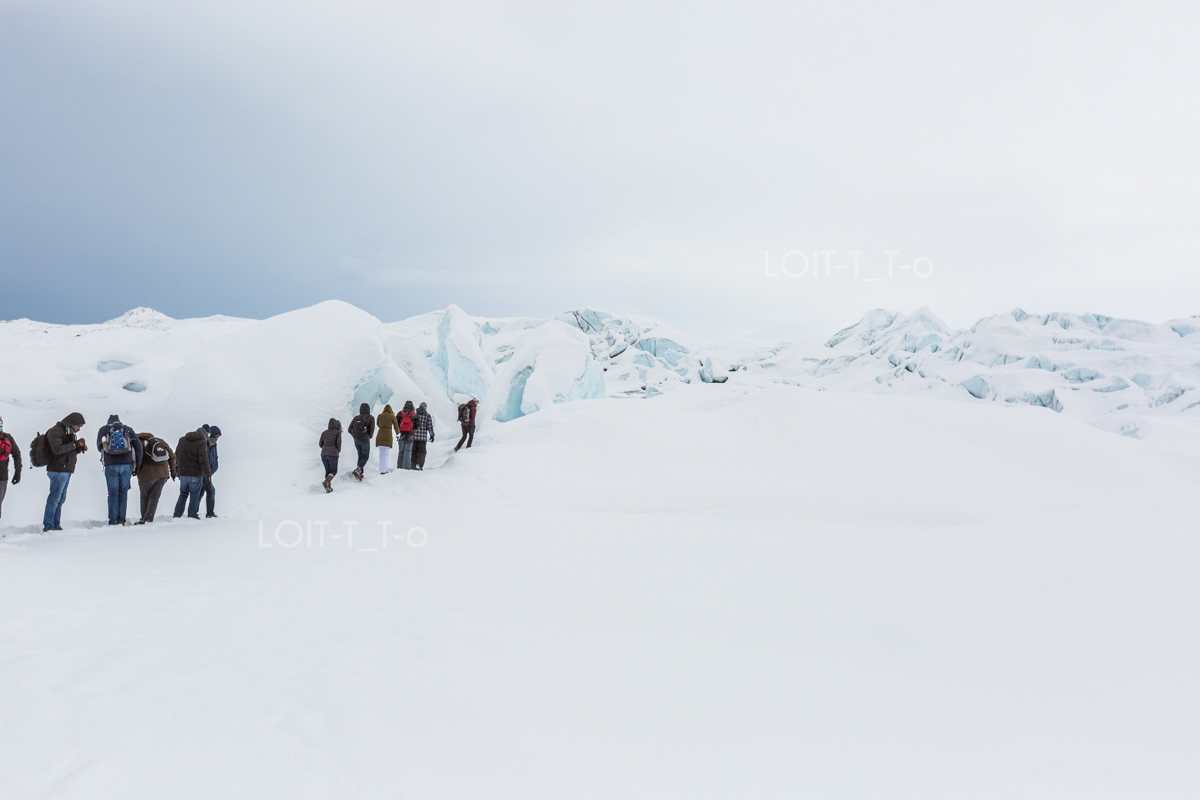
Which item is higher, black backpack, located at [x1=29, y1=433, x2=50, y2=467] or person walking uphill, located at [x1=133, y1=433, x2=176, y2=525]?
black backpack, located at [x1=29, y1=433, x2=50, y2=467]

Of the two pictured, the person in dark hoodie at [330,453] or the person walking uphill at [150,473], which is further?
the person in dark hoodie at [330,453]

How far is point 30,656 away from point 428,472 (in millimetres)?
8430

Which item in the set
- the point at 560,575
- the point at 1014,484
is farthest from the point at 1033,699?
the point at 1014,484

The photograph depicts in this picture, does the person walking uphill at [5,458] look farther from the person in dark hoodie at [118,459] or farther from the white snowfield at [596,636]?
the person in dark hoodie at [118,459]

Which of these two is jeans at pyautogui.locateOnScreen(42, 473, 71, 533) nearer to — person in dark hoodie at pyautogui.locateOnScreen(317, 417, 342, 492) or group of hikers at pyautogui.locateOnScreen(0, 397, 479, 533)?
group of hikers at pyautogui.locateOnScreen(0, 397, 479, 533)

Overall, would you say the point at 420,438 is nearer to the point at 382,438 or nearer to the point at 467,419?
the point at 382,438

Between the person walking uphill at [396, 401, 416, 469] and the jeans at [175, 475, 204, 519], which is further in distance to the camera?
the person walking uphill at [396, 401, 416, 469]

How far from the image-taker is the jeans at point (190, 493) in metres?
8.84

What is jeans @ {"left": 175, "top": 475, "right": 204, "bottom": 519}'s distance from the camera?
8844 mm

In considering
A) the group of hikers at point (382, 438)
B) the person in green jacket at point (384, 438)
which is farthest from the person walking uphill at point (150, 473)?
the person in green jacket at point (384, 438)

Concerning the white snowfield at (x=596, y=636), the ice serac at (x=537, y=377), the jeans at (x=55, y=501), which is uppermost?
the ice serac at (x=537, y=377)

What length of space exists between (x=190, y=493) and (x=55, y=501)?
5.22ft

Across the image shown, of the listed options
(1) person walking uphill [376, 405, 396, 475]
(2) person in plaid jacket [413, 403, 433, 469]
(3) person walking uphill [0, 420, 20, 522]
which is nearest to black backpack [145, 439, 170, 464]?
(3) person walking uphill [0, 420, 20, 522]

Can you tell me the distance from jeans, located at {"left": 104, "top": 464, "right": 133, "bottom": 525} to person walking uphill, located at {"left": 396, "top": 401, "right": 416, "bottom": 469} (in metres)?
5.00
